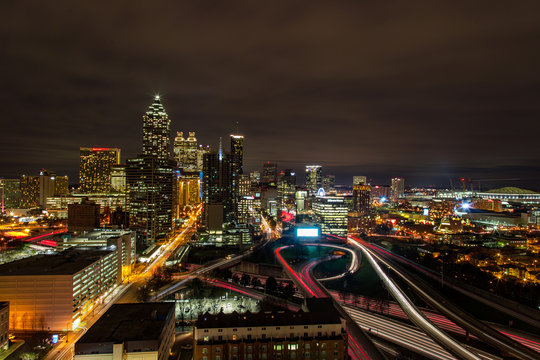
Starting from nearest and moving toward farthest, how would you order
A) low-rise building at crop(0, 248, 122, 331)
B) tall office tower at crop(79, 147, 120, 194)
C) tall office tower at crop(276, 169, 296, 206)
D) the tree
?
low-rise building at crop(0, 248, 122, 331), the tree, tall office tower at crop(79, 147, 120, 194), tall office tower at crop(276, 169, 296, 206)

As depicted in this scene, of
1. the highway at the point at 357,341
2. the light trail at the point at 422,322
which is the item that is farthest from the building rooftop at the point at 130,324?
the light trail at the point at 422,322

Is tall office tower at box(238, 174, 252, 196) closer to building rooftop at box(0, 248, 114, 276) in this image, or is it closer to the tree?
building rooftop at box(0, 248, 114, 276)

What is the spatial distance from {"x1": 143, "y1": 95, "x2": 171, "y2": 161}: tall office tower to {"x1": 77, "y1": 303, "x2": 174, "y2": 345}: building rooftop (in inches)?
2367

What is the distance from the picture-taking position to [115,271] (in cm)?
2675

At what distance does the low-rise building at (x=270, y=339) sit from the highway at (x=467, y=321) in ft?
26.7

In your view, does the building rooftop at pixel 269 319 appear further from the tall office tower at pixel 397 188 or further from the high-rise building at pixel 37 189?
the tall office tower at pixel 397 188

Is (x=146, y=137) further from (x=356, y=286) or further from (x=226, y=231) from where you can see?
(x=356, y=286)

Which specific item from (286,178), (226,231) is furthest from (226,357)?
(286,178)

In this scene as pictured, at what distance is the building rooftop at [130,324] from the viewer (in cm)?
1416

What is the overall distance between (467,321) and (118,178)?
7763 cm

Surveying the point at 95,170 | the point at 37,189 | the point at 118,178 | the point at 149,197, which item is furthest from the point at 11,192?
the point at 149,197

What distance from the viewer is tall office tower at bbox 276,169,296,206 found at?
92500mm

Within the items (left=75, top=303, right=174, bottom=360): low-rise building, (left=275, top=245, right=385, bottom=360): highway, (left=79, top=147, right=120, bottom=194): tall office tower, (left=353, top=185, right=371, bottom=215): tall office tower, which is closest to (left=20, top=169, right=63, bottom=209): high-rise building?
(left=79, top=147, right=120, bottom=194): tall office tower

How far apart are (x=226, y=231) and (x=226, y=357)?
30630 millimetres
